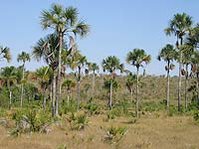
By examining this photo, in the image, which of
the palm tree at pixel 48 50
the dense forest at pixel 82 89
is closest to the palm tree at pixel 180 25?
the dense forest at pixel 82 89

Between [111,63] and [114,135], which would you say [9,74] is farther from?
[114,135]

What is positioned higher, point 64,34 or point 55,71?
point 64,34

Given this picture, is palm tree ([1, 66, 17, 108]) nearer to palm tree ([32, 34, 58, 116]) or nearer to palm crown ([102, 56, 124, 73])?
palm crown ([102, 56, 124, 73])

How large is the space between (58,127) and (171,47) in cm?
3680

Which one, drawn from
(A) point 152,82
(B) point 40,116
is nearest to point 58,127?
(B) point 40,116

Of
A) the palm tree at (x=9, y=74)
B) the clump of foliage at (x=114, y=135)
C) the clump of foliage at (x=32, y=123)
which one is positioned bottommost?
the clump of foliage at (x=114, y=135)

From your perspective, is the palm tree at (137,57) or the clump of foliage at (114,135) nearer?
the clump of foliage at (114,135)

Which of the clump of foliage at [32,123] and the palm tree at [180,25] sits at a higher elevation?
the palm tree at [180,25]

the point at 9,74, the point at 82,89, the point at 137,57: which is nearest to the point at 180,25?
the point at 137,57

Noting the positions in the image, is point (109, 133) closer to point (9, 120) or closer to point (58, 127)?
point (58, 127)

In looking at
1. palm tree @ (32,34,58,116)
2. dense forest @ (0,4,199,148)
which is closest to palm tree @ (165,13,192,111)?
dense forest @ (0,4,199,148)

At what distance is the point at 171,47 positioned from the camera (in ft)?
197

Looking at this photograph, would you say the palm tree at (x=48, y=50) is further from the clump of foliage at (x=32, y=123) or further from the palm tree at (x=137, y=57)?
the palm tree at (x=137, y=57)

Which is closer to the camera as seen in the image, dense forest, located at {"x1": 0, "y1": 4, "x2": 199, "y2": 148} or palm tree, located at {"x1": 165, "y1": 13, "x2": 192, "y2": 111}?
dense forest, located at {"x1": 0, "y1": 4, "x2": 199, "y2": 148}
